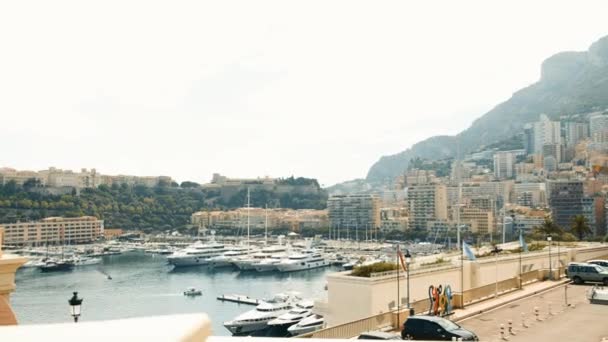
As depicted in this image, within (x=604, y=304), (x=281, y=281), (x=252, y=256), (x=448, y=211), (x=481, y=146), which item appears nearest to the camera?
(x=604, y=304)

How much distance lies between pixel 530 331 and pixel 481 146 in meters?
136

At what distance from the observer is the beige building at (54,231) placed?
7950cm

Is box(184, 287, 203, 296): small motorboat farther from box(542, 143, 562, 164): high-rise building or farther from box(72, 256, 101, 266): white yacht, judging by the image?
box(542, 143, 562, 164): high-rise building

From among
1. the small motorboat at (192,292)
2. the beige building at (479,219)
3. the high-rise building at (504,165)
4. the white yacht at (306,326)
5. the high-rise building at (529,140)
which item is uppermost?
the high-rise building at (529,140)

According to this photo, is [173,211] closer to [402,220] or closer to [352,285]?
[402,220]

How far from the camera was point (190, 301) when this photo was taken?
1508 inches

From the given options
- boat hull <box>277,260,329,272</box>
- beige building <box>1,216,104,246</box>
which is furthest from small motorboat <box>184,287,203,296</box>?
beige building <box>1,216,104,246</box>

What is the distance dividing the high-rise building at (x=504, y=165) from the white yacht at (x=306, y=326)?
A: 92.9 meters

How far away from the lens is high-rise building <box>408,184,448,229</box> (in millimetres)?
84500

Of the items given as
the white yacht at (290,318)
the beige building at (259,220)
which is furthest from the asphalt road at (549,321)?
the beige building at (259,220)

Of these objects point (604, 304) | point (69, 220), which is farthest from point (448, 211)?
point (604, 304)

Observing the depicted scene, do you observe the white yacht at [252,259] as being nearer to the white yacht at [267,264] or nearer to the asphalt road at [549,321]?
the white yacht at [267,264]

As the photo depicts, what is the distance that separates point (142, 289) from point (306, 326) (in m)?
21.4

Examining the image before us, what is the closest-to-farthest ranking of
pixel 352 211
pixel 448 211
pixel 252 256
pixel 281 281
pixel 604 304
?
pixel 604 304 < pixel 281 281 < pixel 252 256 < pixel 448 211 < pixel 352 211
